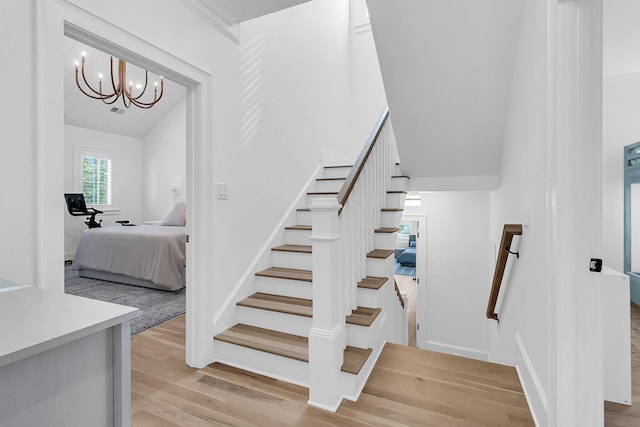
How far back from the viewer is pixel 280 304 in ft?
7.87

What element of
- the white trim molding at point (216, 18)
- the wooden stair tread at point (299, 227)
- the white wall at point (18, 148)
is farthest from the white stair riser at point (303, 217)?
the white wall at point (18, 148)

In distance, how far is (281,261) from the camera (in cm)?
290

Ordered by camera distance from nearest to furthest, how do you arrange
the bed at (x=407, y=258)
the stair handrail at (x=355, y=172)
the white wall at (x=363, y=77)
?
the stair handrail at (x=355, y=172), the white wall at (x=363, y=77), the bed at (x=407, y=258)

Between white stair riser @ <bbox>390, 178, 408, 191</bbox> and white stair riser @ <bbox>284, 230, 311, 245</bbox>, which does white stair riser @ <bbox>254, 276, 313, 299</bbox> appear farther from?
white stair riser @ <bbox>390, 178, 408, 191</bbox>

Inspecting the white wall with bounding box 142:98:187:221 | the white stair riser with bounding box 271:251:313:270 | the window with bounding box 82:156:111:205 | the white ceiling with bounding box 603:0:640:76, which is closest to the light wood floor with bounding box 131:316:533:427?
the white stair riser with bounding box 271:251:313:270

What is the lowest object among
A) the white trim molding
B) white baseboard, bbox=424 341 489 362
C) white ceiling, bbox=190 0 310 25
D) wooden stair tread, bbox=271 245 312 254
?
white baseboard, bbox=424 341 489 362

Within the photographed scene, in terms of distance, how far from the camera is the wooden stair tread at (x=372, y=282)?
85.9 inches

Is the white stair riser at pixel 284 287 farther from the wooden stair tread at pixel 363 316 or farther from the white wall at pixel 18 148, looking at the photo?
the white wall at pixel 18 148

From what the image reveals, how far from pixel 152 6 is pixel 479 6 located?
1.91 metres

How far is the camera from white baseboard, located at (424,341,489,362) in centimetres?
385

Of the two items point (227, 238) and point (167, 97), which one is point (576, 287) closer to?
point (227, 238)

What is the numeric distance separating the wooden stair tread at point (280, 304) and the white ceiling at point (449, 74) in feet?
5.59

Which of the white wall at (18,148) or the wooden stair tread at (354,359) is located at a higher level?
the white wall at (18,148)

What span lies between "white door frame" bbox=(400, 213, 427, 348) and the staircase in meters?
1.33
